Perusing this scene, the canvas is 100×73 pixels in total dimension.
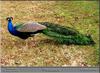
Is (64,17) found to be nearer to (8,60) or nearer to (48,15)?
(48,15)

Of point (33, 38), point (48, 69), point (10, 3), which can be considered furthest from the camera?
point (10, 3)

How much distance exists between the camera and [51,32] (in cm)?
503

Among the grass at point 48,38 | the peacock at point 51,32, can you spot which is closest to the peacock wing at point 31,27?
the peacock at point 51,32

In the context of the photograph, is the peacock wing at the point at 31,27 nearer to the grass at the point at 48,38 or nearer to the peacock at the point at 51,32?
the peacock at the point at 51,32

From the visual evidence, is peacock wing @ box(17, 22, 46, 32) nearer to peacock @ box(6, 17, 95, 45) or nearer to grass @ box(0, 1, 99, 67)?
peacock @ box(6, 17, 95, 45)

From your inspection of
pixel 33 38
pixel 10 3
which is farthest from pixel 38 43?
pixel 10 3

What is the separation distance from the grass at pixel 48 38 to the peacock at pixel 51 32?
66 millimetres

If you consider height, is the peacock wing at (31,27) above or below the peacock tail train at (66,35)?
above

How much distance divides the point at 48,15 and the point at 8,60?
1.00m

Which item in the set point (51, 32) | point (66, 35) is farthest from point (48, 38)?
point (66, 35)

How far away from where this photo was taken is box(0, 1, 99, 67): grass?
4812 mm

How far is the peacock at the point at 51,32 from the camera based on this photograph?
16.3 feet

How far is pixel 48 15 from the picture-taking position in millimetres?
5336

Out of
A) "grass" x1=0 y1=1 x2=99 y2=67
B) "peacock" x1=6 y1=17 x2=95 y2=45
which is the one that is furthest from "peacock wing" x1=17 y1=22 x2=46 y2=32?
"grass" x1=0 y1=1 x2=99 y2=67
